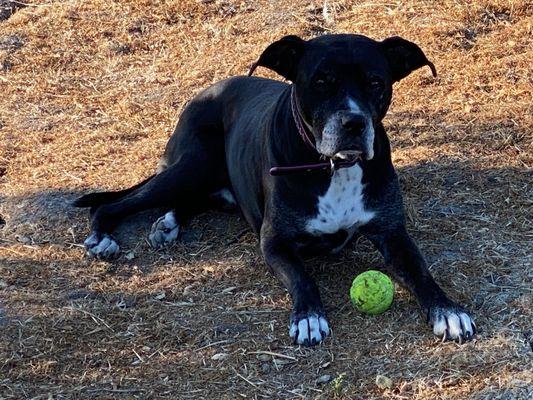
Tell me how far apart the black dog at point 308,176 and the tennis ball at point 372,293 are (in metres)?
0.16

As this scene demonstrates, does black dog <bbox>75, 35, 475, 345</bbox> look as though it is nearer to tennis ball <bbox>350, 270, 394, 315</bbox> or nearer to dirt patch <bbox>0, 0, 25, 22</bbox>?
tennis ball <bbox>350, 270, 394, 315</bbox>

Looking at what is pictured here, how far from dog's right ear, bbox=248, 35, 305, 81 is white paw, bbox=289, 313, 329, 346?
1.25 meters

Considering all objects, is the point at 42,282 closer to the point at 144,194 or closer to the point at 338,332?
the point at 144,194

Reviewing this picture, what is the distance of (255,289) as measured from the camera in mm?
5016

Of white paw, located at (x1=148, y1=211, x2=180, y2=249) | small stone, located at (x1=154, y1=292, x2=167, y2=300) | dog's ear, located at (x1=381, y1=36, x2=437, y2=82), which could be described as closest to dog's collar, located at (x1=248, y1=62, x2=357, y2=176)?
dog's ear, located at (x1=381, y1=36, x2=437, y2=82)

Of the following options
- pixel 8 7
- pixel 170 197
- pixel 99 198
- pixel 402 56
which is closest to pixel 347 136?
pixel 402 56

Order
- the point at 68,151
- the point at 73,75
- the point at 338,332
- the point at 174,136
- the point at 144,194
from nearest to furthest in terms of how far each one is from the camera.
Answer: the point at 338,332, the point at 144,194, the point at 174,136, the point at 68,151, the point at 73,75

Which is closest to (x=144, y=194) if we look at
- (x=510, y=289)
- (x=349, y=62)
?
(x=349, y=62)

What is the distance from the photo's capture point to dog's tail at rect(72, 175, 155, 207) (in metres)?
5.90

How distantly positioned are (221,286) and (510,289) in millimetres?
1496

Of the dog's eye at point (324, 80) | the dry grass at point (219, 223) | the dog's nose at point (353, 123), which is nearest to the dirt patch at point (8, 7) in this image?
the dry grass at point (219, 223)

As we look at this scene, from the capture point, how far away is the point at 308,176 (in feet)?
16.1

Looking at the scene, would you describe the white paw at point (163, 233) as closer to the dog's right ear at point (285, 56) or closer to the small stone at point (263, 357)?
the dog's right ear at point (285, 56)

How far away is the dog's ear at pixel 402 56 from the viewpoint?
15.8 ft
